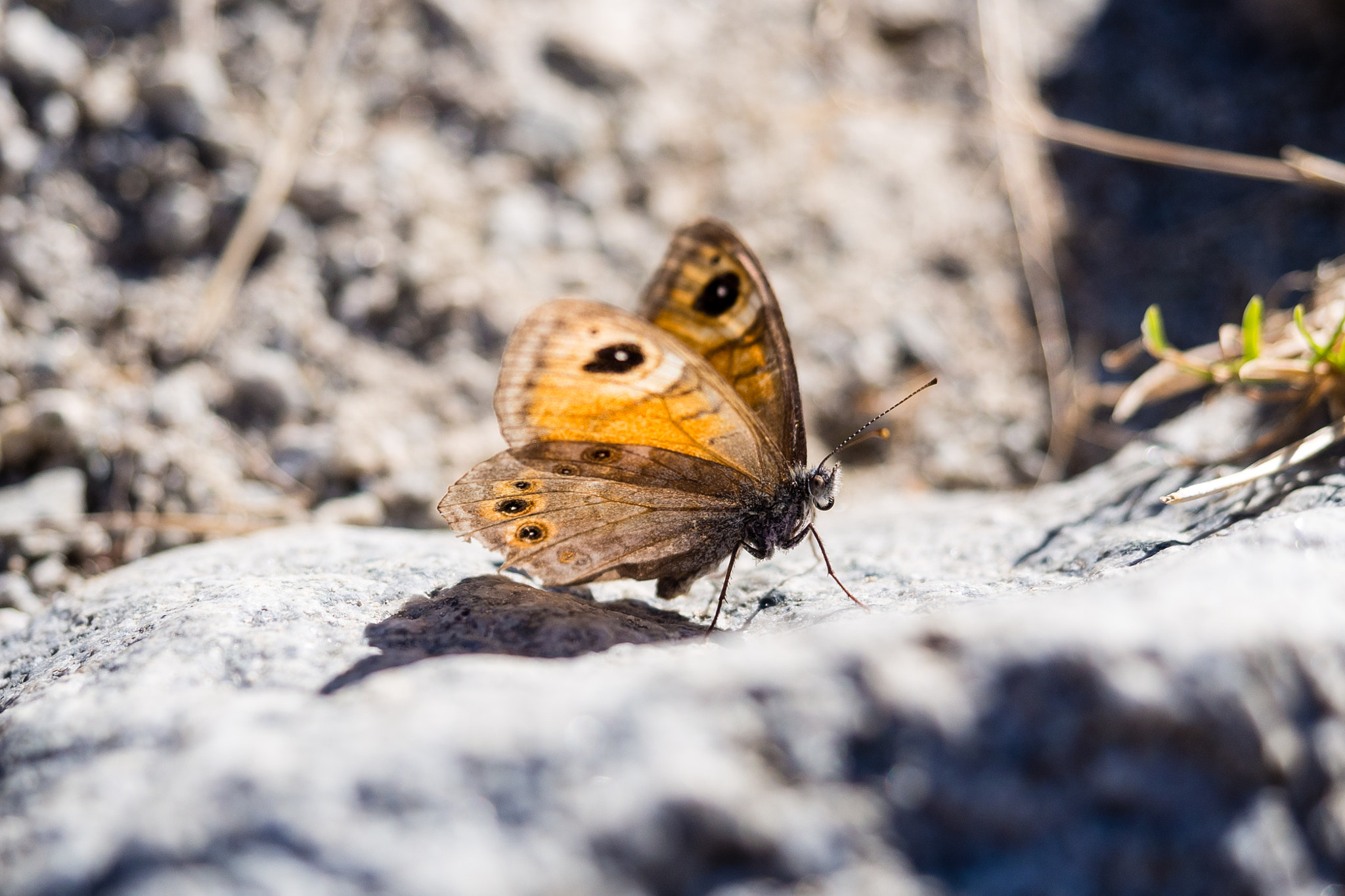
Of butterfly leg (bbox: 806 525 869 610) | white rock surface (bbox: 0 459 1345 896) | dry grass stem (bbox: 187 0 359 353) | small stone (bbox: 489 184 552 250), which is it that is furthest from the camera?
small stone (bbox: 489 184 552 250)

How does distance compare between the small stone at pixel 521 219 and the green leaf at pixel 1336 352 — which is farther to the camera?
the small stone at pixel 521 219

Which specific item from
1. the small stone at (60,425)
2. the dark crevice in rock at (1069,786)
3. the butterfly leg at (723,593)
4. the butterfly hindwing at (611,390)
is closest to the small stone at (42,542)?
the small stone at (60,425)

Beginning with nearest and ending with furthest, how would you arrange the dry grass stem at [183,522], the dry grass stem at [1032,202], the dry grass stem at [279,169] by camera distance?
the dry grass stem at [183,522] → the dry grass stem at [279,169] → the dry grass stem at [1032,202]

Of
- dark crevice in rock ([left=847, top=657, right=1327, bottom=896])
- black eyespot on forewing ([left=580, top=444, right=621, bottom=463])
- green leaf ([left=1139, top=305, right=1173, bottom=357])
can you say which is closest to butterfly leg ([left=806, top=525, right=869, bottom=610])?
black eyespot on forewing ([left=580, top=444, right=621, bottom=463])

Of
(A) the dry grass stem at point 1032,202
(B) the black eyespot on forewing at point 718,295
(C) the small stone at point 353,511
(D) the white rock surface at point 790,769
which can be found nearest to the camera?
(D) the white rock surface at point 790,769

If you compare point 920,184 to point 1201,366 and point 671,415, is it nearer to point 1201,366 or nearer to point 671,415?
point 1201,366

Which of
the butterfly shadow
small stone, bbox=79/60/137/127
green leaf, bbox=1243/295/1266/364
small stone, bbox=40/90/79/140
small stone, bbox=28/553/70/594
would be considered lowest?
the butterfly shadow

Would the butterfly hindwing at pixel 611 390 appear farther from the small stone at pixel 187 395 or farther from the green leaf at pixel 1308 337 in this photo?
the small stone at pixel 187 395

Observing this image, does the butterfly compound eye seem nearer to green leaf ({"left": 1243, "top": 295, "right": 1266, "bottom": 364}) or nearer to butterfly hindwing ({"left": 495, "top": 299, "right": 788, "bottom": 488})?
butterfly hindwing ({"left": 495, "top": 299, "right": 788, "bottom": 488})
